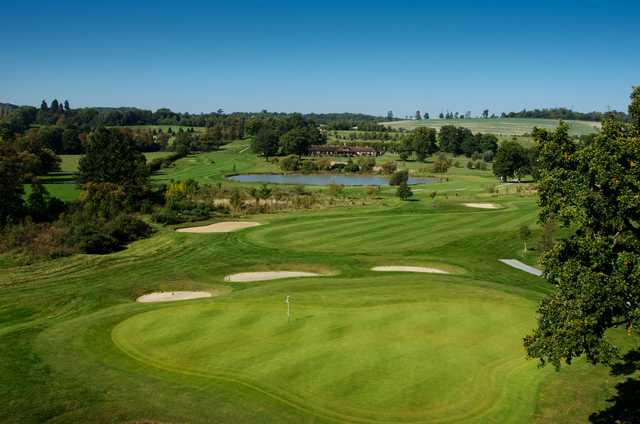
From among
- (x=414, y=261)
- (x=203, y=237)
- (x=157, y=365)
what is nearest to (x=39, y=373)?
(x=157, y=365)

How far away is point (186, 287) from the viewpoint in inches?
1518

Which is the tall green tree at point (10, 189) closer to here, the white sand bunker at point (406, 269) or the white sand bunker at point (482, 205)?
the white sand bunker at point (406, 269)

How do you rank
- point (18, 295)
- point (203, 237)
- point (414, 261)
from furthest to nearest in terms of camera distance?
point (203, 237) < point (414, 261) < point (18, 295)

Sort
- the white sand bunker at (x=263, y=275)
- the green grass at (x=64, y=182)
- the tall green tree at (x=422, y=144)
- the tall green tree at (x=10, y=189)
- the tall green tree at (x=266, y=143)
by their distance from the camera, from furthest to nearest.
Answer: the tall green tree at (x=266, y=143), the tall green tree at (x=422, y=144), the green grass at (x=64, y=182), the tall green tree at (x=10, y=189), the white sand bunker at (x=263, y=275)

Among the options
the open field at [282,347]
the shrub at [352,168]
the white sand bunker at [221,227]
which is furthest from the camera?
the shrub at [352,168]

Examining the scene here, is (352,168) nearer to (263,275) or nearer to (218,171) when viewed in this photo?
(218,171)

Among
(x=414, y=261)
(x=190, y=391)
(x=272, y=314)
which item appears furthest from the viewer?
(x=414, y=261)

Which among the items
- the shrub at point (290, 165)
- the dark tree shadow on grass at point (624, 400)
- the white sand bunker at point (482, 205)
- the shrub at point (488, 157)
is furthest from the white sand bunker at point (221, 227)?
the shrub at point (488, 157)

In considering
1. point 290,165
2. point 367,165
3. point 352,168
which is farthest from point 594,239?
point 290,165

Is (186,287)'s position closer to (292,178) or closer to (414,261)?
(414,261)

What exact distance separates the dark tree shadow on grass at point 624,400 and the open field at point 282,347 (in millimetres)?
502

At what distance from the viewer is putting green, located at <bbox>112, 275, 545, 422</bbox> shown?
1962 centimetres

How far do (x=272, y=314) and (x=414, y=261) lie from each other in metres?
21.2

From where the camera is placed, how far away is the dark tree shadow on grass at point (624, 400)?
18.7 m
